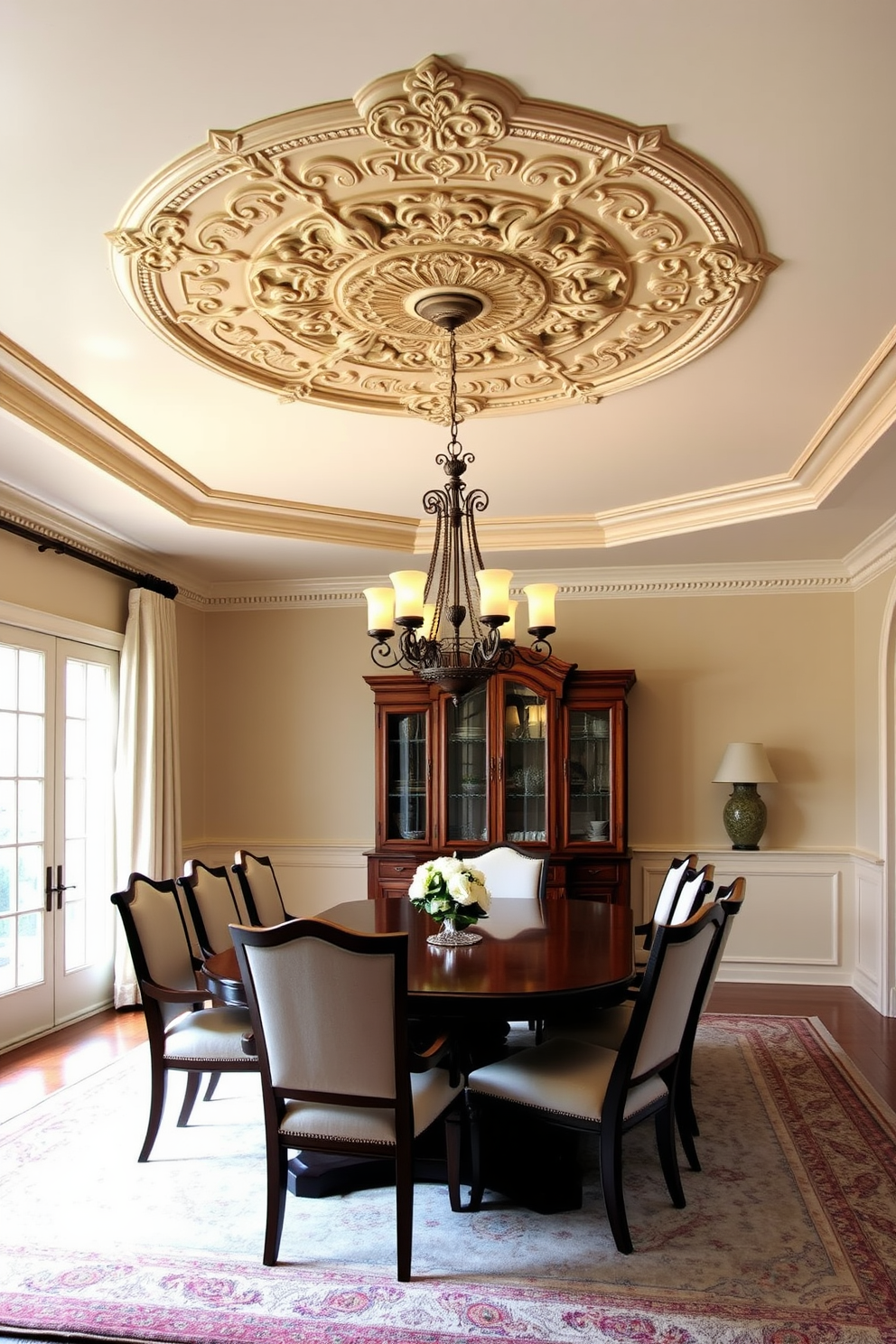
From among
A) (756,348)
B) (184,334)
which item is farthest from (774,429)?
(184,334)

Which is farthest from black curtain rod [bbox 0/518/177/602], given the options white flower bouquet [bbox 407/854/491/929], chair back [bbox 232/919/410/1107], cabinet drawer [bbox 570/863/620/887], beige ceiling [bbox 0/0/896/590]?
cabinet drawer [bbox 570/863/620/887]

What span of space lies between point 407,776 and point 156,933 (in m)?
2.87

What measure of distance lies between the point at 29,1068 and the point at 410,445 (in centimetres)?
335

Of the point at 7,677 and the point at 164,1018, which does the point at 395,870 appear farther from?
the point at 164,1018

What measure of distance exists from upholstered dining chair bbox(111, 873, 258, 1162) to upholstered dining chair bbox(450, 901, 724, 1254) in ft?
2.73

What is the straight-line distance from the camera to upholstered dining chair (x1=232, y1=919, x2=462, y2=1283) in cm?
260

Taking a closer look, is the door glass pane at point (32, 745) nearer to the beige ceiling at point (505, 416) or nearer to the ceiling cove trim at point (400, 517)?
the beige ceiling at point (505, 416)

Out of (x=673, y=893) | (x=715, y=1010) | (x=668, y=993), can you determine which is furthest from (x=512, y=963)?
(x=715, y=1010)

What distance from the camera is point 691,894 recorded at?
→ 148 inches

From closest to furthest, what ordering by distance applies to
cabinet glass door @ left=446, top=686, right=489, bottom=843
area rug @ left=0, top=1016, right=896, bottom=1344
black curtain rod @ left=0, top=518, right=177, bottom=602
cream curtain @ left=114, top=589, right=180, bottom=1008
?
area rug @ left=0, top=1016, right=896, bottom=1344
black curtain rod @ left=0, top=518, right=177, bottom=602
cream curtain @ left=114, top=589, right=180, bottom=1008
cabinet glass door @ left=446, top=686, right=489, bottom=843

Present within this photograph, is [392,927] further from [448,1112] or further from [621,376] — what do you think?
[621,376]

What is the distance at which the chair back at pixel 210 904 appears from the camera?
3.96m

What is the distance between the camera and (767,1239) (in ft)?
9.46

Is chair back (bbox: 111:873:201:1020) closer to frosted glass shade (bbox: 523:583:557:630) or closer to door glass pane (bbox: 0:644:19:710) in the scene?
door glass pane (bbox: 0:644:19:710)
